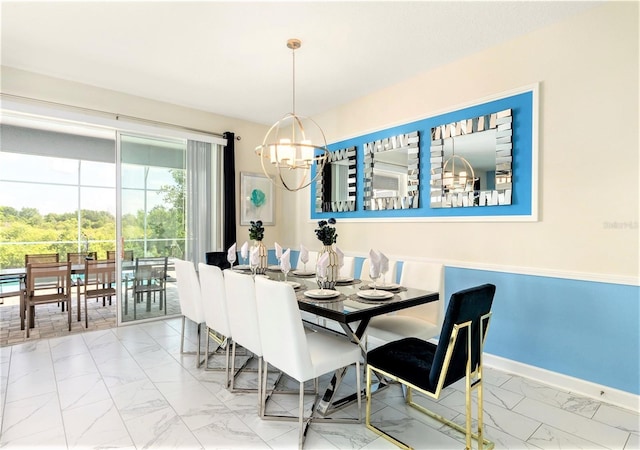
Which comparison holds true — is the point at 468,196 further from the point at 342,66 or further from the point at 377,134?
the point at 342,66

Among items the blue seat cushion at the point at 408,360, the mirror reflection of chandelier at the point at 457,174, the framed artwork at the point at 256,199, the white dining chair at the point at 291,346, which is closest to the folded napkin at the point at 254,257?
the white dining chair at the point at 291,346

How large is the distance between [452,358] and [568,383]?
1.59 m

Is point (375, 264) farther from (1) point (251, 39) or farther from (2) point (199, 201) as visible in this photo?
(2) point (199, 201)

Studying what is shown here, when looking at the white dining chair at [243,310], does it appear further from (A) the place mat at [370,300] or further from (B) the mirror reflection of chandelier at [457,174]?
(B) the mirror reflection of chandelier at [457,174]

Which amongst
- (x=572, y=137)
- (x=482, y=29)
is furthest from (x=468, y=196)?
(x=482, y=29)

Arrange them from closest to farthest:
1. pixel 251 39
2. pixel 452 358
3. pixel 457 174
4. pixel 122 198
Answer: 1. pixel 452 358
2. pixel 251 39
3. pixel 457 174
4. pixel 122 198

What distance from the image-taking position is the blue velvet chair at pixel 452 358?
1710 millimetres

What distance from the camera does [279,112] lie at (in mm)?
4938

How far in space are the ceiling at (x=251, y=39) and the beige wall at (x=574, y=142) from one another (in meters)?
0.20

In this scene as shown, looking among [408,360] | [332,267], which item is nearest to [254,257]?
[332,267]

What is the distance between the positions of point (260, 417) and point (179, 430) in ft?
1.62

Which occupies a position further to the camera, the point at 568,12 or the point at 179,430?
the point at 568,12

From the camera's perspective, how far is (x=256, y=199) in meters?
5.46

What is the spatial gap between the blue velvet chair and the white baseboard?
3.66 ft
